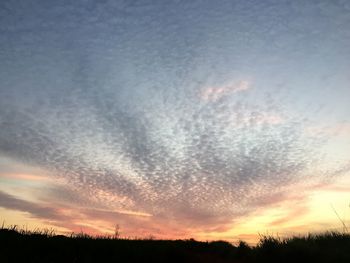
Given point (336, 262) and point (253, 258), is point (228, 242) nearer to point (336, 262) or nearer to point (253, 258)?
point (253, 258)

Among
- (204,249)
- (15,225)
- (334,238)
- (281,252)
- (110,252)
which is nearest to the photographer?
(110,252)

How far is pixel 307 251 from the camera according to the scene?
12273mm

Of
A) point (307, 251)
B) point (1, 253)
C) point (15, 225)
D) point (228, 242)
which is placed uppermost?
point (228, 242)

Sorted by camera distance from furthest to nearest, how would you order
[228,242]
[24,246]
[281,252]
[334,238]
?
1. [228,242]
2. [334,238]
3. [281,252]
4. [24,246]

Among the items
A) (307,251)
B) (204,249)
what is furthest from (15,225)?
(307,251)

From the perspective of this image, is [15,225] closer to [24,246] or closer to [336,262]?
[24,246]

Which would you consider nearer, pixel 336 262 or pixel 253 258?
pixel 336 262

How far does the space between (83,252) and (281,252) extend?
245 inches

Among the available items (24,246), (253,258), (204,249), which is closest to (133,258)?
(24,246)

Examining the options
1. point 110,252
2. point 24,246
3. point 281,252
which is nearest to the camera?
point 24,246

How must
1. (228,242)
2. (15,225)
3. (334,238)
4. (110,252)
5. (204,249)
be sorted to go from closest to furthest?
(110,252) < (15,225) < (334,238) < (204,249) < (228,242)

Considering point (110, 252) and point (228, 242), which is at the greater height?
point (228, 242)

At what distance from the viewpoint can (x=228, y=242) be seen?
19.3m

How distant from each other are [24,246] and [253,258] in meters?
7.37
